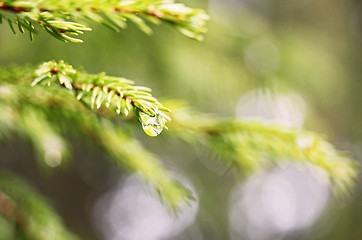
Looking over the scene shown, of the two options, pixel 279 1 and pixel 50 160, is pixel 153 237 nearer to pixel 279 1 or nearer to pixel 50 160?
pixel 279 1

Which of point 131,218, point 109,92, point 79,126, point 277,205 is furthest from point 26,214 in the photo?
point 277,205

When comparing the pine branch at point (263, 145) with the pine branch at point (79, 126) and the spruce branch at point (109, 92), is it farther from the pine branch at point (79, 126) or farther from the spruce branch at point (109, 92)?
the spruce branch at point (109, 92)

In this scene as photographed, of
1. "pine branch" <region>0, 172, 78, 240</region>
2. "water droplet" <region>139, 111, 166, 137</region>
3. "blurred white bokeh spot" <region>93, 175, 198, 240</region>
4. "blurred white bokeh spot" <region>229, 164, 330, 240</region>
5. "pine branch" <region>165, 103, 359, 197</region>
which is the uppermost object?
"blurred white bokeh spot" <region>229, 164, 330, 240</region>

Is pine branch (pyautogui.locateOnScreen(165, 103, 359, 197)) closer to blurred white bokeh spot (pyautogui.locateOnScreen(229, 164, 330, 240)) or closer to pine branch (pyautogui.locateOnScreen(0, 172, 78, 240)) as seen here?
pine branch (pyautogui.locateOnScreen(0, 172, 78, 240))

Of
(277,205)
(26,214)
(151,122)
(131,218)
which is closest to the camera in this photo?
(151,122)

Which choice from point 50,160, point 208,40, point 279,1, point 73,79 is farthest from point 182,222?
point 73,79

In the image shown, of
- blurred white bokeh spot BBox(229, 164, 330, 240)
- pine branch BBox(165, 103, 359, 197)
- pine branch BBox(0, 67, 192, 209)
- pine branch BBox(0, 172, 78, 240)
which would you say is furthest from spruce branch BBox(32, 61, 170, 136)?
blurred white bokeh spot BBox(229, 164, 330, 240)

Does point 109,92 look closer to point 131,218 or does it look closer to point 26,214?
point 26,214
